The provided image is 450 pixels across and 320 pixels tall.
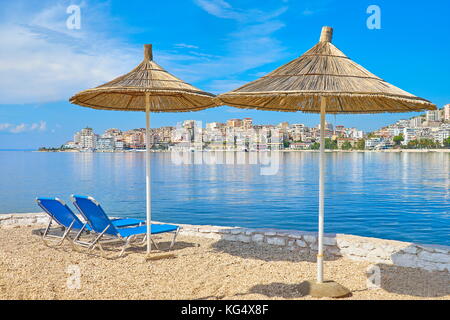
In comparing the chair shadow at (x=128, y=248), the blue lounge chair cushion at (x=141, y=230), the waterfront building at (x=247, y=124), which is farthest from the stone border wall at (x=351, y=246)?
the waterfront building at (x=247, y=124)

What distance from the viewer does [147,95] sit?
5.34m

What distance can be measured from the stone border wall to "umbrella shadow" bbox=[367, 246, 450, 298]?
7cm

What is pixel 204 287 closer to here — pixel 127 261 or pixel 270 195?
pixel 127 261

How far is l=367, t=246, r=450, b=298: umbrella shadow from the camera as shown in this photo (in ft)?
13.7

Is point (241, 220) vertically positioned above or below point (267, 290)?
below

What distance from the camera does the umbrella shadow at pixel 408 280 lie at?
13.7 ft

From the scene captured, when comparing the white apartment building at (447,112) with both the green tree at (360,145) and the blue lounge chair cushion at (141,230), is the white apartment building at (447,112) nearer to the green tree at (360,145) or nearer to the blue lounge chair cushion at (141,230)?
the green tree at (360,145)

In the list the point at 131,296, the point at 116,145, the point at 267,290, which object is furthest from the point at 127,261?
the point at 116,145

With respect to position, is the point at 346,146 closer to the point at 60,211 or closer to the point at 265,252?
the point at 265,252

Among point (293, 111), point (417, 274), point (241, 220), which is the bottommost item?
point (241, 220)

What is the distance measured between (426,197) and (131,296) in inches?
871

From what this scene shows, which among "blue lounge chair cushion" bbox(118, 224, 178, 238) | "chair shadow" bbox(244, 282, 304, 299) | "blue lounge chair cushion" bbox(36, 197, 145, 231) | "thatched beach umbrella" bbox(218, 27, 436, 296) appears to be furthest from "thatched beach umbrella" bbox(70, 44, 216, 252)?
"chair shadow" bbox(244, 282, 304, 299)

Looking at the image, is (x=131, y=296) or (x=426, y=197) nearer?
(x=131, y=296)
